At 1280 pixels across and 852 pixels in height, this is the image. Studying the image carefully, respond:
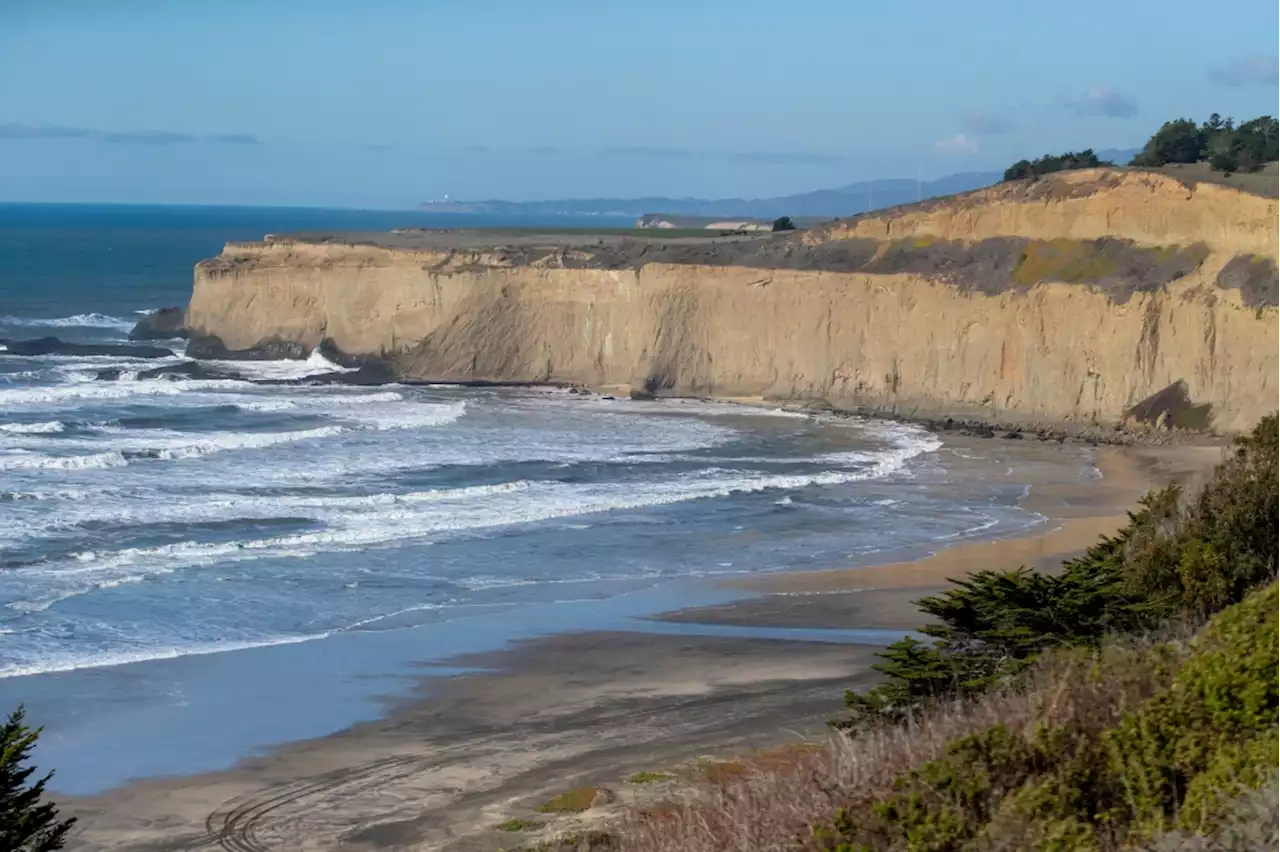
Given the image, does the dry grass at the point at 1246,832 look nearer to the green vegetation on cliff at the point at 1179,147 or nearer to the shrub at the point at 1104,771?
the shrub at the point at 1104,771

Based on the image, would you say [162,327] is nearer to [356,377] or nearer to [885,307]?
[356,377]

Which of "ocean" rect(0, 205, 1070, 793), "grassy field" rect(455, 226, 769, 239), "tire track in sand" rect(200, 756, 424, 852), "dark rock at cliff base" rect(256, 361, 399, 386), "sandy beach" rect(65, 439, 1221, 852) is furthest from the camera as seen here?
"grassy field" rect(455, 226, 769, 239)

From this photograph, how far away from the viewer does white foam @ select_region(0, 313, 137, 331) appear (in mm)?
72562

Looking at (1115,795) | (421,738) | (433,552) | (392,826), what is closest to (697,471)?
(433,552)

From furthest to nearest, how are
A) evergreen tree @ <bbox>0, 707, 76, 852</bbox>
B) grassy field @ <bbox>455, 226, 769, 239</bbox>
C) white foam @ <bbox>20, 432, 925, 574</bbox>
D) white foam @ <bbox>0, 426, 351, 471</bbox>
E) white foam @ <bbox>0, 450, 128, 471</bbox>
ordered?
1. grassy field @ <bbox>455, 226, 769, 239</bbox>
2. white foam @ <bbox>0, 426, 351, 471</bbox>
3. white foam @ <bbox>0, 450, 128, 471</bbox>
4. white foam @ <bbox>20, 432, 925, 574</bbox>
5. evergreen tree @ <bbox>0, 707, 76, 852</bbox>

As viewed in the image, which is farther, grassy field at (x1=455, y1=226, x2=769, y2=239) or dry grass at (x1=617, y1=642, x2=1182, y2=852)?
grassy field at (x1=455, y1=226, x2=769, y2=239)

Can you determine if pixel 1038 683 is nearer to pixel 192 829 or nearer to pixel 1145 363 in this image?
pixel 192 829

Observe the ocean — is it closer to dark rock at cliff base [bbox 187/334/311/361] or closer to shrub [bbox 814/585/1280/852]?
dark rock at cliff base [bbox 187/334/311/361]

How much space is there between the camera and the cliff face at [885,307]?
40.7m

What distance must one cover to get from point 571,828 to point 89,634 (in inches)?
381

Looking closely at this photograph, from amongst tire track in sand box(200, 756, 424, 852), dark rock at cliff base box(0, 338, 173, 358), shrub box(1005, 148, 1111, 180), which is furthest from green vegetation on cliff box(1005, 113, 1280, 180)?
tire track in sand box(200, 756, 424, 852)

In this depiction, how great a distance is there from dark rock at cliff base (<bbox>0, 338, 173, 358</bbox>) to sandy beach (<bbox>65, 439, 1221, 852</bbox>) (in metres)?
42.4

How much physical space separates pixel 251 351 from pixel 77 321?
778 inches

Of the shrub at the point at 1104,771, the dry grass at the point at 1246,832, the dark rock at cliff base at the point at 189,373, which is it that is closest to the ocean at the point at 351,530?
the dark rock at cliff base at the point at 189,373
